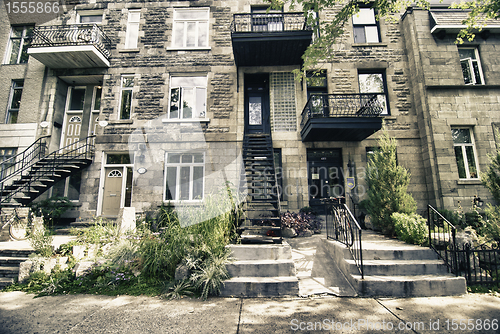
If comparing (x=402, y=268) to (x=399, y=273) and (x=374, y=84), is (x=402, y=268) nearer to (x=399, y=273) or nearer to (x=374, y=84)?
(x=399, y=273)

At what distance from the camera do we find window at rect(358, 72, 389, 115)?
10.3m

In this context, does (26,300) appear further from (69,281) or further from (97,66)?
(97,66)

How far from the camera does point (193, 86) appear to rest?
34.9 feet

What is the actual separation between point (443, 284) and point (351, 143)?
255 inches

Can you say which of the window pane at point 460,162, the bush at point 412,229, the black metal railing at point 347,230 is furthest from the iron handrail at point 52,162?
the window pane at point 460,162

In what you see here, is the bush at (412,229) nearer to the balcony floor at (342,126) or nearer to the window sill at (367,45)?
the balcony floor at (342,126)

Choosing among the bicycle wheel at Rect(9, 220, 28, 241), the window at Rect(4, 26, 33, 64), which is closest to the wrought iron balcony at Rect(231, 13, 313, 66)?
the bicycle wheel at Rect(9, 220, 28, 241)

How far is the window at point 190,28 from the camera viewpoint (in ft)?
35.9

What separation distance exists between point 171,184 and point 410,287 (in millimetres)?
8938

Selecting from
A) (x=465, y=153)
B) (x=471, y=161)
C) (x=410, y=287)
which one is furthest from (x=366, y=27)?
(x=410, y=287)

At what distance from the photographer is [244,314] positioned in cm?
369

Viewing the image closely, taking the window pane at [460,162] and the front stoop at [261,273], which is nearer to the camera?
the front stoop at [261,273]

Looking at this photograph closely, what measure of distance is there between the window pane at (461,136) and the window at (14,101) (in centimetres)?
2009

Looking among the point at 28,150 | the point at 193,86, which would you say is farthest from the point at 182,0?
the point at 28,150
